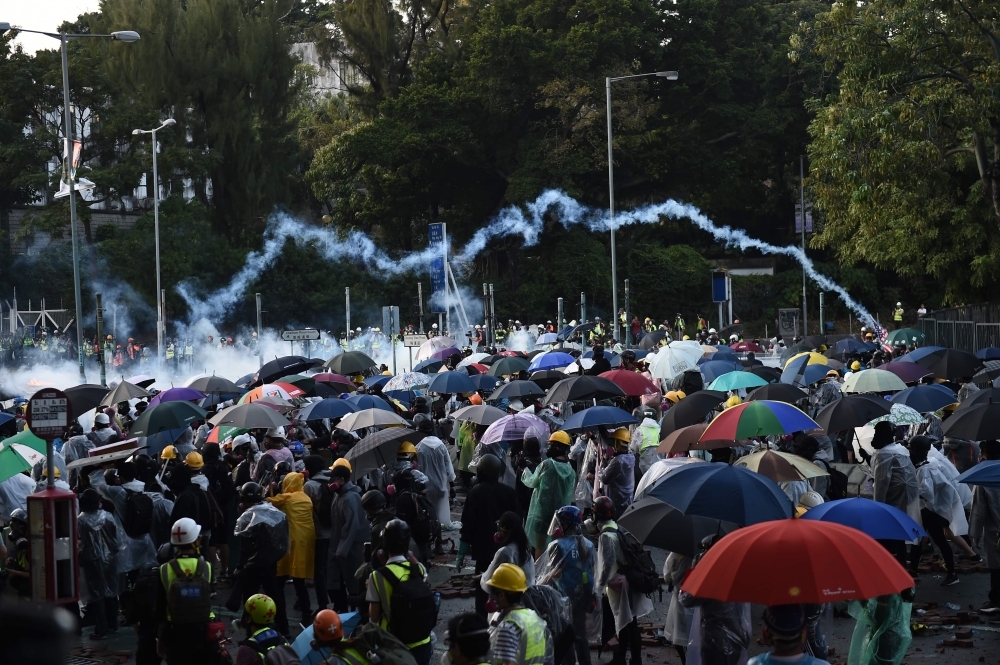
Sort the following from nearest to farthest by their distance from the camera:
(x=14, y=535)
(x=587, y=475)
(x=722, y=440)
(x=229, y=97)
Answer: (x=14, y=535) < (x=722, y=440) < (x=587, y=475) < (x=229, y=97)

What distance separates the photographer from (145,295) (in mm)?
47562

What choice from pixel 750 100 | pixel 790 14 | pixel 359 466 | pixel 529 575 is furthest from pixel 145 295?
pixel 529 575

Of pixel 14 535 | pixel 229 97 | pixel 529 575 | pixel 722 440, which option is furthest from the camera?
pixel 229 97

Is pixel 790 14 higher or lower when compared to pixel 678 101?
higher

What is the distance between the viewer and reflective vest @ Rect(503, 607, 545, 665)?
6.75 m

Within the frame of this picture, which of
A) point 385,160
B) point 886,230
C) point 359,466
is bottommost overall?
point 359,466

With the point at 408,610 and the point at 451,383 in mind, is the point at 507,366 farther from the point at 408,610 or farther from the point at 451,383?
the point at 408,610

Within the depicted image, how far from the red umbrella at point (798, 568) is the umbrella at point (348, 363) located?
15.4m

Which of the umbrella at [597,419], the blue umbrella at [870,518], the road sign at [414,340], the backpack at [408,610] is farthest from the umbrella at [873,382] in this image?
the road sign at [414,340]

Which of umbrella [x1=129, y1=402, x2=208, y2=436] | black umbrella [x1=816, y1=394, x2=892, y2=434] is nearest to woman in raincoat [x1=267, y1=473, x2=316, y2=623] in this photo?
umbrella [x1=129, y1=402, x2=208, y2=436]

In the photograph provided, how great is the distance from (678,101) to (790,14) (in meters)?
8.03

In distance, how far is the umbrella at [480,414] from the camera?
14672 mm

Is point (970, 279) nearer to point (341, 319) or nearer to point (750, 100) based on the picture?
point (750, 100)

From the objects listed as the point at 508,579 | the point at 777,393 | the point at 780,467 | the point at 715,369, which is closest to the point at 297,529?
the point at 780,467
